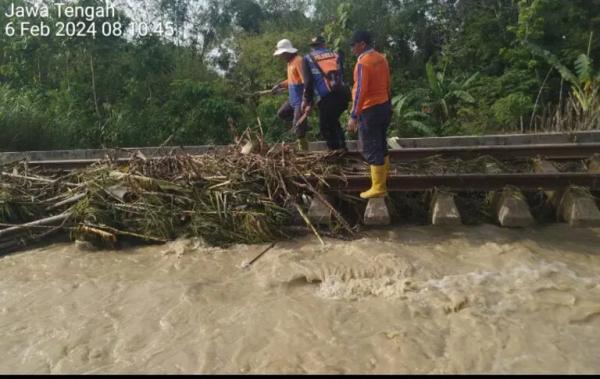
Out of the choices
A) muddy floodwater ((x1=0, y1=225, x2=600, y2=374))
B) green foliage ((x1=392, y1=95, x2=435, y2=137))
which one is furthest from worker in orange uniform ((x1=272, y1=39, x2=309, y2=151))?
green foliage ((x1=392, y1=95, x2=435, y2=137))

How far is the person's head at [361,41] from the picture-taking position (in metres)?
4.70

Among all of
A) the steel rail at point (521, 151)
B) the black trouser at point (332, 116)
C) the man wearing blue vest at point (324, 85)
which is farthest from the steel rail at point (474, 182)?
the black trouser at point (332, 116)

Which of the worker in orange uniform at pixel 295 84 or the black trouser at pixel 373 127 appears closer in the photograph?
the black trouser at pixel 373 127

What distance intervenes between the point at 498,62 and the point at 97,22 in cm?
1170

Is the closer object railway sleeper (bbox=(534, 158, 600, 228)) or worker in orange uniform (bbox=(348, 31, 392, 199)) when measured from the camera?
railway sleeper (bbox=(534, 158, 600, 228))

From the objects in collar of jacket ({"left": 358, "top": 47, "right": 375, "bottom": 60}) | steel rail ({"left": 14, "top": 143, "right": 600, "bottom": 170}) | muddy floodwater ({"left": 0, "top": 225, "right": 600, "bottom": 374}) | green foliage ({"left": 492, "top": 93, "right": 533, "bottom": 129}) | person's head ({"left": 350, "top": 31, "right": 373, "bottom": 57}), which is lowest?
muddy floodwater ({"left": 0, "top": 225, "right": 600, "bottom": 374})

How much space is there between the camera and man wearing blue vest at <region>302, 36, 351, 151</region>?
18.1 ft

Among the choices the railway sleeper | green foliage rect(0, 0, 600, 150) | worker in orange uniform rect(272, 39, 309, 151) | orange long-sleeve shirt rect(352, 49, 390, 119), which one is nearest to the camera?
the railway sleeper

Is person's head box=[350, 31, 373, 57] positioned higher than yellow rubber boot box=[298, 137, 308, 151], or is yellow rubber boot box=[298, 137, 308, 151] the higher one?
person's head box=[350, 31, 373, 57]

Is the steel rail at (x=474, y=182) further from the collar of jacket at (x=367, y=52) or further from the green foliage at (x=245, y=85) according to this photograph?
the green foliage at (x=245, y=85)

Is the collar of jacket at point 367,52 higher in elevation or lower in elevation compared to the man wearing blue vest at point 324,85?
higher

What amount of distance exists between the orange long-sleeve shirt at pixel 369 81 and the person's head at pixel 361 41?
0.05 meters

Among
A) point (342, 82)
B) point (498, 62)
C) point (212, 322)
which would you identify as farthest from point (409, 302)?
point (498, 62)

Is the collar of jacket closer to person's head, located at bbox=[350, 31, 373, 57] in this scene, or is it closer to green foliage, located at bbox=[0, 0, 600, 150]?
person's head, located at bbox=[350, 31, 373, 57]
